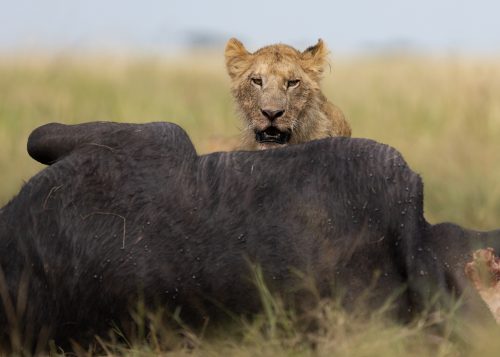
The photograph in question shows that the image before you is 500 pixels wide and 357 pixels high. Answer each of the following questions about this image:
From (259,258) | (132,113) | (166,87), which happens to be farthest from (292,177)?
(166,87)

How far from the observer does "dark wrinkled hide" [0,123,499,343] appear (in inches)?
115

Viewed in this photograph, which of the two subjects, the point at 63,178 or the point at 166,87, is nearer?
the point at 63,178

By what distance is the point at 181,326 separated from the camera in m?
2.94

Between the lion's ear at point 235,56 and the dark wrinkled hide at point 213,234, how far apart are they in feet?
10.6

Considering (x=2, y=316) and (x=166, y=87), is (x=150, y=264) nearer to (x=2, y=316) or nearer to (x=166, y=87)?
(x=2, y=316)

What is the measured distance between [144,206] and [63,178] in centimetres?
26

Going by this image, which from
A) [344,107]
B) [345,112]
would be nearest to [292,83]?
[345,112]

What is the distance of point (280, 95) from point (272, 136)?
0.39 meters

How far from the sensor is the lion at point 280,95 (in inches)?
211

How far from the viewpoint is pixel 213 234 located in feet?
9.71

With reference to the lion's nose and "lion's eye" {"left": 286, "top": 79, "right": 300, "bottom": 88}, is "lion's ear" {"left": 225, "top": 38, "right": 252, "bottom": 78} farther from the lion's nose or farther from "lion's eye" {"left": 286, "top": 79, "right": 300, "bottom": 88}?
the lion's nose

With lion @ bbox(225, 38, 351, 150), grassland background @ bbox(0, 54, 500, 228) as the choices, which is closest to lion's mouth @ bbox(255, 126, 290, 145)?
lion @ bbox(225, 38, 351, 150)

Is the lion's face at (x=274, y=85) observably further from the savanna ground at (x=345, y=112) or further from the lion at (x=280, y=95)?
the savanna ground at (x=345, y=112)

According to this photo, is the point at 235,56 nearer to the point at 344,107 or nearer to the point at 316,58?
the point at 316,58
